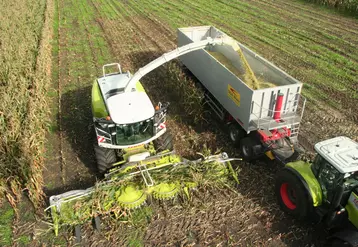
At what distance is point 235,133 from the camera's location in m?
8.73

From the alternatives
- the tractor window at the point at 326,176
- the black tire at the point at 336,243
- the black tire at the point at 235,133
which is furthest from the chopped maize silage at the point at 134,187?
the black tire at the point at 336,243

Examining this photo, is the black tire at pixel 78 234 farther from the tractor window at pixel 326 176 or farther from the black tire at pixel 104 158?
the tractor window at pixel 326 176

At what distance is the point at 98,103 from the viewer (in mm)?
8258

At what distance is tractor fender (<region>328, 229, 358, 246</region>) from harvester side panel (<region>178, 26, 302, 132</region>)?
9.63 ft

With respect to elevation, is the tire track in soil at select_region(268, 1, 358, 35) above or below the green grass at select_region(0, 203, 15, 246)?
above

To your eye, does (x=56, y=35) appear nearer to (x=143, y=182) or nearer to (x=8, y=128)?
(x=8, y=128)

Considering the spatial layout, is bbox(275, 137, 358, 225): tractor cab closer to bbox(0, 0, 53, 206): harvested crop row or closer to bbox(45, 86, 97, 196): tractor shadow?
bbox(45, 86, 97, 196): tractor shadow

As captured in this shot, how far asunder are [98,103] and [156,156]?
2239mm

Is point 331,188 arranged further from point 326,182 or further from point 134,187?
point 134,187

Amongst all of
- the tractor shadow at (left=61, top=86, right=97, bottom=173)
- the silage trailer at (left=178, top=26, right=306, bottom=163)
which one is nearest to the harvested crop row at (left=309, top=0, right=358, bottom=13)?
the silage trailer at (left=178, top=26, right=306, bottom=163)

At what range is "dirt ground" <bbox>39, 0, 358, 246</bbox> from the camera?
645 cm

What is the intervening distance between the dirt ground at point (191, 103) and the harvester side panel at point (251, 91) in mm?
822

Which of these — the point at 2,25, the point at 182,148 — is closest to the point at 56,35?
the point at 2,25

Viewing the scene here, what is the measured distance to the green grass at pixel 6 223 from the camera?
20.3 feet
